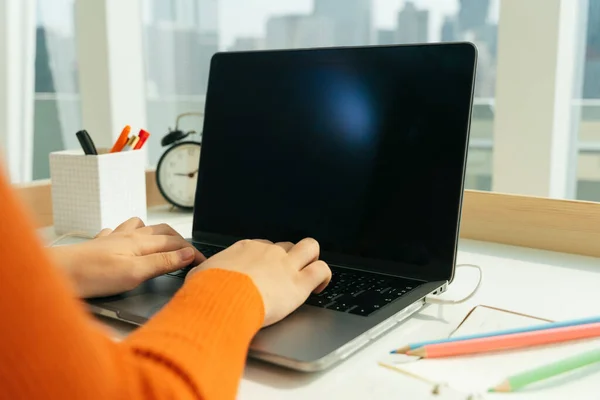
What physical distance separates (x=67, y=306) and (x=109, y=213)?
2.15ft

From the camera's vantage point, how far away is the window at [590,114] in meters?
1.21

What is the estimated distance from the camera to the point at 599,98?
1296 mm

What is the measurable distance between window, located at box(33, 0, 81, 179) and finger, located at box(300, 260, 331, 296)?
1814 millimetres

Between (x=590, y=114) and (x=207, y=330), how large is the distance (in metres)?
1.17

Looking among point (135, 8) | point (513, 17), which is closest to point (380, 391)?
point (513, 17)

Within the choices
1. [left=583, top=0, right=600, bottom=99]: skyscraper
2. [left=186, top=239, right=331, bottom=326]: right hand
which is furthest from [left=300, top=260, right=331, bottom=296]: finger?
[left=583, top=0, right=600, bottom=99]: skyscraper

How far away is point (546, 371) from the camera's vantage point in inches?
17.1

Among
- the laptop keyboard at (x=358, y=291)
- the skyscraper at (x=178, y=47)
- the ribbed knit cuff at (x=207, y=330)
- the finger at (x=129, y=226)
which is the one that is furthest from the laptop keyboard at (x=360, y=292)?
the skyscraper at (x=178, y=47)

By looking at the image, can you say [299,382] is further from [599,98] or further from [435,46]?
[599,98]

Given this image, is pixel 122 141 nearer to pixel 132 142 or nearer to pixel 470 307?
pixel 132 142

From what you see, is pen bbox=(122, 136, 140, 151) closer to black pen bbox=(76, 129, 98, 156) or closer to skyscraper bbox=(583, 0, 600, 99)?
black pen bbox=(76, 129, 98, 156)

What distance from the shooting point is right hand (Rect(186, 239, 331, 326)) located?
504 millimetres

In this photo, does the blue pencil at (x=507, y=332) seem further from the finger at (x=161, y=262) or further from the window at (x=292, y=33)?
the window at (x=292, y=33)

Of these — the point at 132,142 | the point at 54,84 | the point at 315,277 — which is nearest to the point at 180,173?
the point at 132,142
